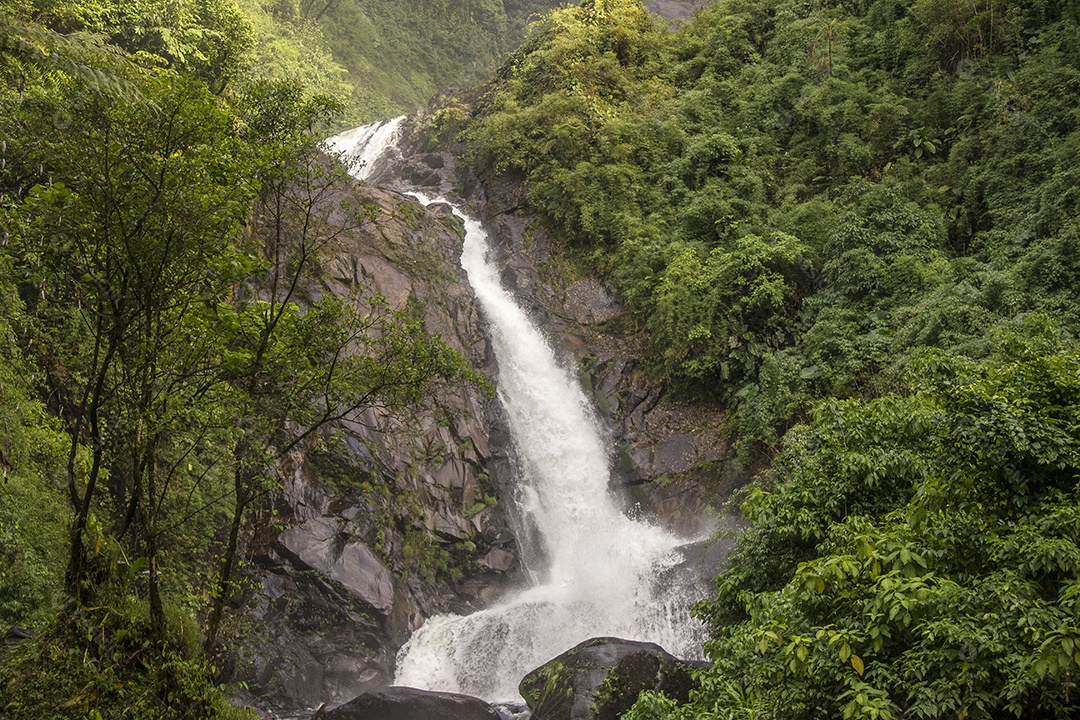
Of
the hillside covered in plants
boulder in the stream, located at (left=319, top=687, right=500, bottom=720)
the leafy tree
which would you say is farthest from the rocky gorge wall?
the leafy tree

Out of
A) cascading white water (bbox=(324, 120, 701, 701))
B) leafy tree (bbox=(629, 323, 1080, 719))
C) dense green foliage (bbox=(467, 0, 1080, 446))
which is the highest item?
dense green foliage (bbox=(467, 0, 1080, 446))

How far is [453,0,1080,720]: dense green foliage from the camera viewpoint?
482 centimetres

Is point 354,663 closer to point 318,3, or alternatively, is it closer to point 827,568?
point 827,568

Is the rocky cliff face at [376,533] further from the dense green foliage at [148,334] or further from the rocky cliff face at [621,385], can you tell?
the dense green foliage at [148,334]

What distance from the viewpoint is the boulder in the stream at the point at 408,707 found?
10.7 metres

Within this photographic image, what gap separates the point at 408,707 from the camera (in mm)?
10852

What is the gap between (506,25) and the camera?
50938 mm

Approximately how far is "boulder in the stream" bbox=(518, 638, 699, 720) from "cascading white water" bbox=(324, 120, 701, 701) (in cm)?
235

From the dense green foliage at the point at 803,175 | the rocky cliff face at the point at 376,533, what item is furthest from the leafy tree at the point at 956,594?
the dense green foliage at the point at 803,175

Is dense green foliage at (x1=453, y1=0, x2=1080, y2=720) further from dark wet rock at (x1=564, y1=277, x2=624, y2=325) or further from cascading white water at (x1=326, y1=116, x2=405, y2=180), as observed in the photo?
cascading white water at (x1=326, y1=116, x2=405, y2=180)

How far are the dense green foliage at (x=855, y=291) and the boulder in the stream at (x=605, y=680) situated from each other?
2060mm

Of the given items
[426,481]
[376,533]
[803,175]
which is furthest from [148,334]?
[803,175]

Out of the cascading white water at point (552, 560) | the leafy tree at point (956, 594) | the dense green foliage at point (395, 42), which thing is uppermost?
the dense green foliage at point (395, 42)

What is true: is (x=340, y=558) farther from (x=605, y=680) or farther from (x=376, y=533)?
(x=605, y=680)
